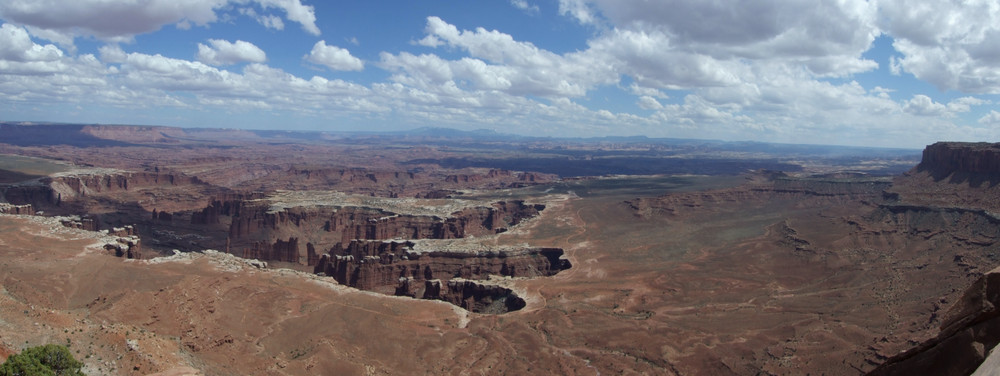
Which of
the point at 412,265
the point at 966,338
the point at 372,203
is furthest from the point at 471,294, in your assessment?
the point at 966,338

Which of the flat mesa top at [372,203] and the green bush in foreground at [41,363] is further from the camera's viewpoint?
the flat mesa top at [372,203]

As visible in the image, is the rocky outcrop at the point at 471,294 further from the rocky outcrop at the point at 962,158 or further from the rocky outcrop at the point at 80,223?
the rocky outcrop at the point at 962,158

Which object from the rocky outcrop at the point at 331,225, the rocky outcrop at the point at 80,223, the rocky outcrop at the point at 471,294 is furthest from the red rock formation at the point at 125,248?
the rocky outcrop at the point at 471,294

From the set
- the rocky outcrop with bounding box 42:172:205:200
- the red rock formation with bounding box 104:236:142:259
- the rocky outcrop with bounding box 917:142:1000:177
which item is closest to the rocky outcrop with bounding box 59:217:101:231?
the red rock formation with bounding box 104:236:142:259

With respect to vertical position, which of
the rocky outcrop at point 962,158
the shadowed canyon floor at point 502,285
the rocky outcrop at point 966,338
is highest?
the rocky outcrop at point 962,158

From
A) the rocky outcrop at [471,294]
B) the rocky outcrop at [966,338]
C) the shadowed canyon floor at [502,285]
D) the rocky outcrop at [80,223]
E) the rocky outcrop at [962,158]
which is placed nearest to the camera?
the rocky outcrop at [966,338]

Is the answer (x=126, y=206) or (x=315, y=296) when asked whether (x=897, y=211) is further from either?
(x=126, y=206)
